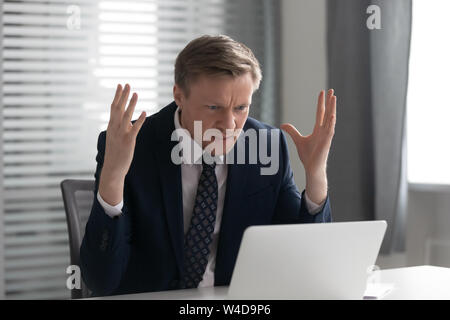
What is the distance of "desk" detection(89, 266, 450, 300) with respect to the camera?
138 cm

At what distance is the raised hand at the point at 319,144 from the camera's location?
1.57 meters

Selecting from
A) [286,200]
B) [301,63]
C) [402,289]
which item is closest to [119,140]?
[286,200]

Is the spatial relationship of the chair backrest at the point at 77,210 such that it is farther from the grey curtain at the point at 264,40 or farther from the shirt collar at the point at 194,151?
the grey curtain at the point at 264,40

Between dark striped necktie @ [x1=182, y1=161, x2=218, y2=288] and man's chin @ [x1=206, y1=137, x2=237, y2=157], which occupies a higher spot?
man's chin @ [x1=206, y1=137, x2=237, y2=157]

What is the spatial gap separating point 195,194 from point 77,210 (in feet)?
1.07

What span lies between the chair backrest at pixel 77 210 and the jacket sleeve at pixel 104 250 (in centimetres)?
9

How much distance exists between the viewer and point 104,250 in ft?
5.04

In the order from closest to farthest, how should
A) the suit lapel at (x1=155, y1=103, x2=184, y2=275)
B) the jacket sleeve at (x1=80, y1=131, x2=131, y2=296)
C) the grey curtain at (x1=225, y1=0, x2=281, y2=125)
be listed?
the jacket sleeve at (x1=80, y1=131, x2=131, y2=296) → the suit lapel at (x1=155, y1=103, x2=184, y2=275) → the grey curtain at (x1=225, y1=0, x2=281, y2=125)

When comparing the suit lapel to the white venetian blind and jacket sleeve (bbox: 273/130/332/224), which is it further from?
the white venetian blind

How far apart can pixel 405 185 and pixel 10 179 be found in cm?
187

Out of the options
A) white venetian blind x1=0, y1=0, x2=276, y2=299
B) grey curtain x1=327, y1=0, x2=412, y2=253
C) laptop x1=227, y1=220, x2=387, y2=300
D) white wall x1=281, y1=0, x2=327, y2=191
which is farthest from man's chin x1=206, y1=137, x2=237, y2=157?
white wall x1=281, y1=0, x2=327, y2=191

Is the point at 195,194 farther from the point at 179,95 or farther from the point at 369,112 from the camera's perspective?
the point at 369,112

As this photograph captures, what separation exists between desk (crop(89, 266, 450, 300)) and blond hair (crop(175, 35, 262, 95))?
51cm
